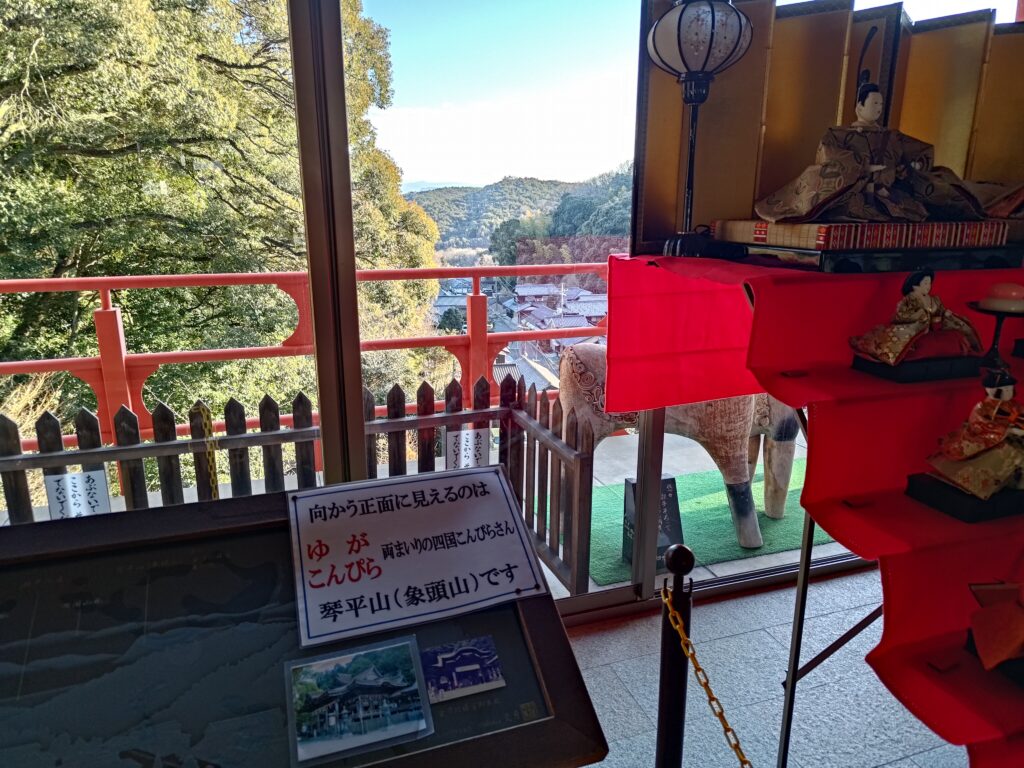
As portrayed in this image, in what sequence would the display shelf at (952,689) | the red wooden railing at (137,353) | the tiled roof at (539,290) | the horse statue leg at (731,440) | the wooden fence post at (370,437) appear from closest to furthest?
the display shelf at (952,689) < the red wooden railing at (137,353) < the wooden fence post at (370,437) < the tiled roof at (539,290) < the horse statue leg at (731,440)

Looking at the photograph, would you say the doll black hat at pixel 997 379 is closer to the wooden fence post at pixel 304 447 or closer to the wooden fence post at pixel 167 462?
the wooden fence post at pixel 304 447

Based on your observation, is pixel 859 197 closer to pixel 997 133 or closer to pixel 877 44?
pixel 877 44

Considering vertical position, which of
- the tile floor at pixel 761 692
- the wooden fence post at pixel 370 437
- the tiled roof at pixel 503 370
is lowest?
the tile floor at pixel 761 692

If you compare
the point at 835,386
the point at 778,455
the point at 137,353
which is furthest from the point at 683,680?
the point at 778,455

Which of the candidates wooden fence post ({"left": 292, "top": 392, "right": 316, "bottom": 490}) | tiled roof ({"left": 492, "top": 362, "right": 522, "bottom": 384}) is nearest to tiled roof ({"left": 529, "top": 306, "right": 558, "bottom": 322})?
tiled roof ({"left": 492, "top": 362, "right": 522, "bottom": 384})

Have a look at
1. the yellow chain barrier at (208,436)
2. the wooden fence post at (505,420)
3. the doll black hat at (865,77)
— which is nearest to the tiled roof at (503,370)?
the wooden fence post at (505,420)

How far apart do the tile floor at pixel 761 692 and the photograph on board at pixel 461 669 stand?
1.07 m

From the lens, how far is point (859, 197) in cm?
134

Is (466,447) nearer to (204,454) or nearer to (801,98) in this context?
(204,454)

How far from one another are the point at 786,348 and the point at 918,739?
1.22m

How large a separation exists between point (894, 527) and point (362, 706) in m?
1.04

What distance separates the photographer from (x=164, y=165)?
5.09 ft

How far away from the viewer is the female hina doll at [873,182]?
4.39 ft

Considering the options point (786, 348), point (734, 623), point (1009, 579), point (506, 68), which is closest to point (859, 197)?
point (786, 348)
